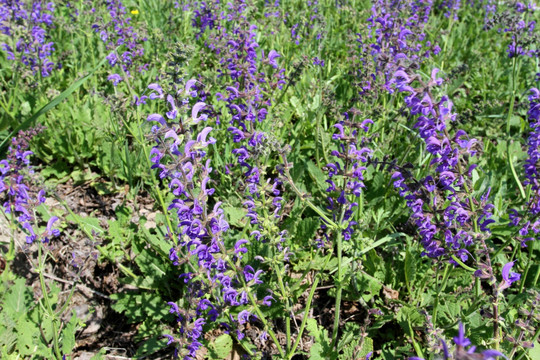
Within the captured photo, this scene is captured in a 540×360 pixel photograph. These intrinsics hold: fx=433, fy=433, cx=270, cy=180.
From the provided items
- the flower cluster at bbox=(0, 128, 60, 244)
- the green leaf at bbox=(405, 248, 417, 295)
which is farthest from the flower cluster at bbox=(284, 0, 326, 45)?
the flower cluster at bbox=(0, 128, 60, 244)

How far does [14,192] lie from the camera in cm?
322

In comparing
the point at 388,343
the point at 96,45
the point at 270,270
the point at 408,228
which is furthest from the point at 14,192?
the point at 96,45

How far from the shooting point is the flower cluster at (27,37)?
4910 millimetres

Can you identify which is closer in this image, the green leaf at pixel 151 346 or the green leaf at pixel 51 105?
the green leaf at pixel 151 346

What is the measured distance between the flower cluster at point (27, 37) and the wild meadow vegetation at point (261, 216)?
31 mm

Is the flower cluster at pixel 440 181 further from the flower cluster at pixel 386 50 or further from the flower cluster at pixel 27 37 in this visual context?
the flower cluster at pixel 27 37

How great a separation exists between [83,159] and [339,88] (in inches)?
123

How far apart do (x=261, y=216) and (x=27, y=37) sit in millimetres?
3641

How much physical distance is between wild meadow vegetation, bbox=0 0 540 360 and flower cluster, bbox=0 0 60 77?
3cm

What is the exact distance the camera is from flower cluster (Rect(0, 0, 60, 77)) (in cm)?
491

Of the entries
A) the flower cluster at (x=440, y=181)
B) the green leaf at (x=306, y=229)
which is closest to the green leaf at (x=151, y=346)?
the green leaf at (x=306, y=229)

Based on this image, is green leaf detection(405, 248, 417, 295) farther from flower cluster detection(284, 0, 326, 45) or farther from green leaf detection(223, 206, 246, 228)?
flower cluster detection(284, 0, 326, 45)

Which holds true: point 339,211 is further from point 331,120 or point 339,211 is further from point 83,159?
point 83,159

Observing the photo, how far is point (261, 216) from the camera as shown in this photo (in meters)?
3.01
